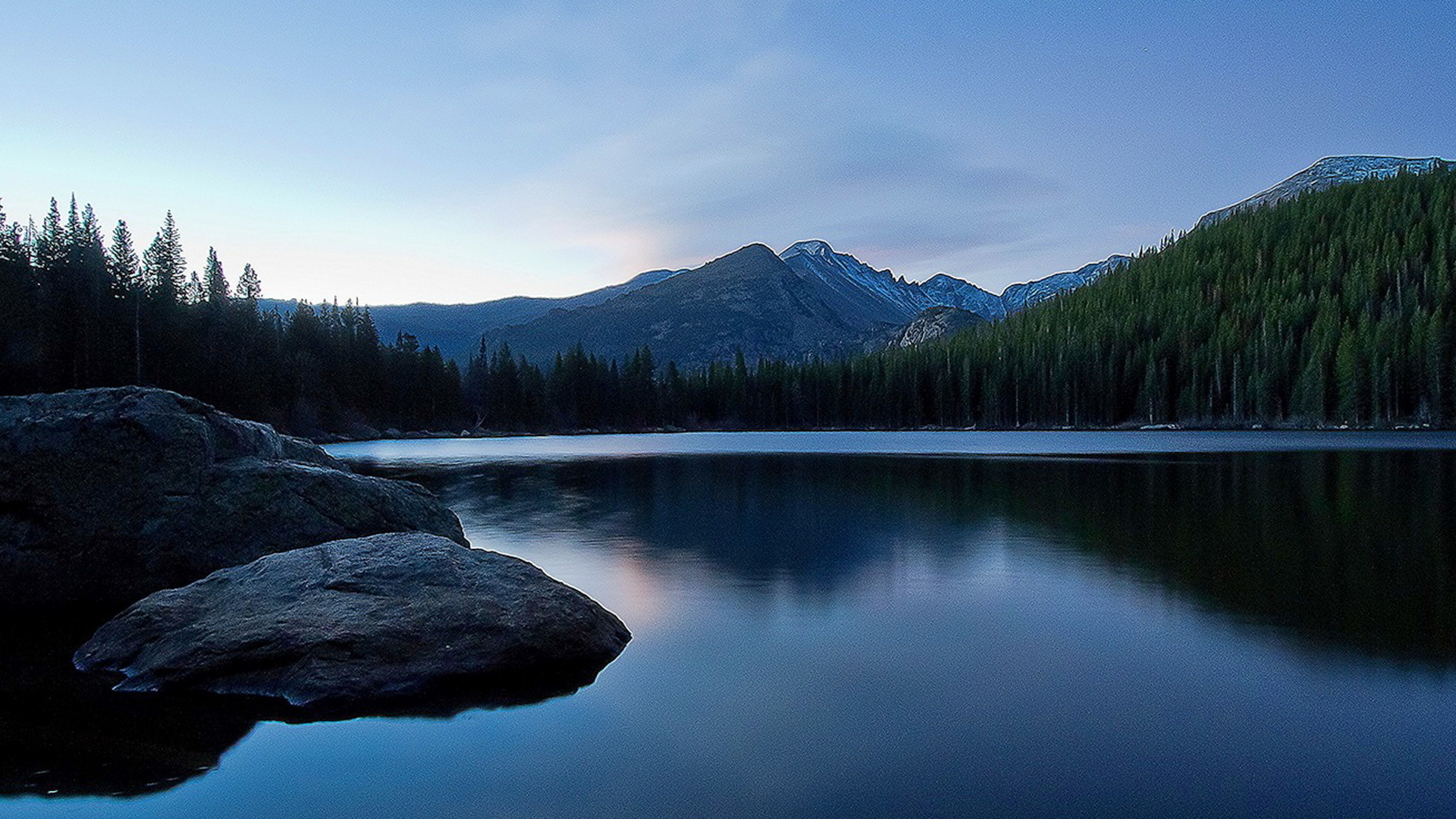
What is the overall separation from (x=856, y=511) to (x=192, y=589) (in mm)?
19707

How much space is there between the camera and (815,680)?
9.32m

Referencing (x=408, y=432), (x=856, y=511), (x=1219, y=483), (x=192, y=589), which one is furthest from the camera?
(x=408, y=432)

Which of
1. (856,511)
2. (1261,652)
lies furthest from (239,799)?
(856,511)

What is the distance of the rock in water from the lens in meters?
8.73

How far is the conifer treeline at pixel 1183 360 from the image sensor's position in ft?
375

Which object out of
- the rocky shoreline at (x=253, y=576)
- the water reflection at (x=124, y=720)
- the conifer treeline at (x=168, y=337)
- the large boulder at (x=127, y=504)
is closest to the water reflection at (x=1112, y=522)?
the rocky shoreline at (x=253, y=576)

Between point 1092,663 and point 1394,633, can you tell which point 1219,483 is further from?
point 1092,663

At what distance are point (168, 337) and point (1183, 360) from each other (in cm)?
14482

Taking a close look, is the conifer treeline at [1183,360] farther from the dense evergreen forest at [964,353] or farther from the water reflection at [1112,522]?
the water reflection at [1112,522]

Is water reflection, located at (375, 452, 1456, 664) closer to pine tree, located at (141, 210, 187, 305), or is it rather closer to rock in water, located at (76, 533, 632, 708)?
rock in water, located at (76, 533, 632, 708)

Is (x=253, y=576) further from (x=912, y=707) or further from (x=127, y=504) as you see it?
(x=912, y=707)

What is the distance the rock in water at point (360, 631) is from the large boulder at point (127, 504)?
8.57ft

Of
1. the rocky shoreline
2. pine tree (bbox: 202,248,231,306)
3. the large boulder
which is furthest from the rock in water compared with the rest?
pine tree (bbox: 202,248,231,306)

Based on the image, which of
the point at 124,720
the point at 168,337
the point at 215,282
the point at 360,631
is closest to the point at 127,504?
the point at 124,720
